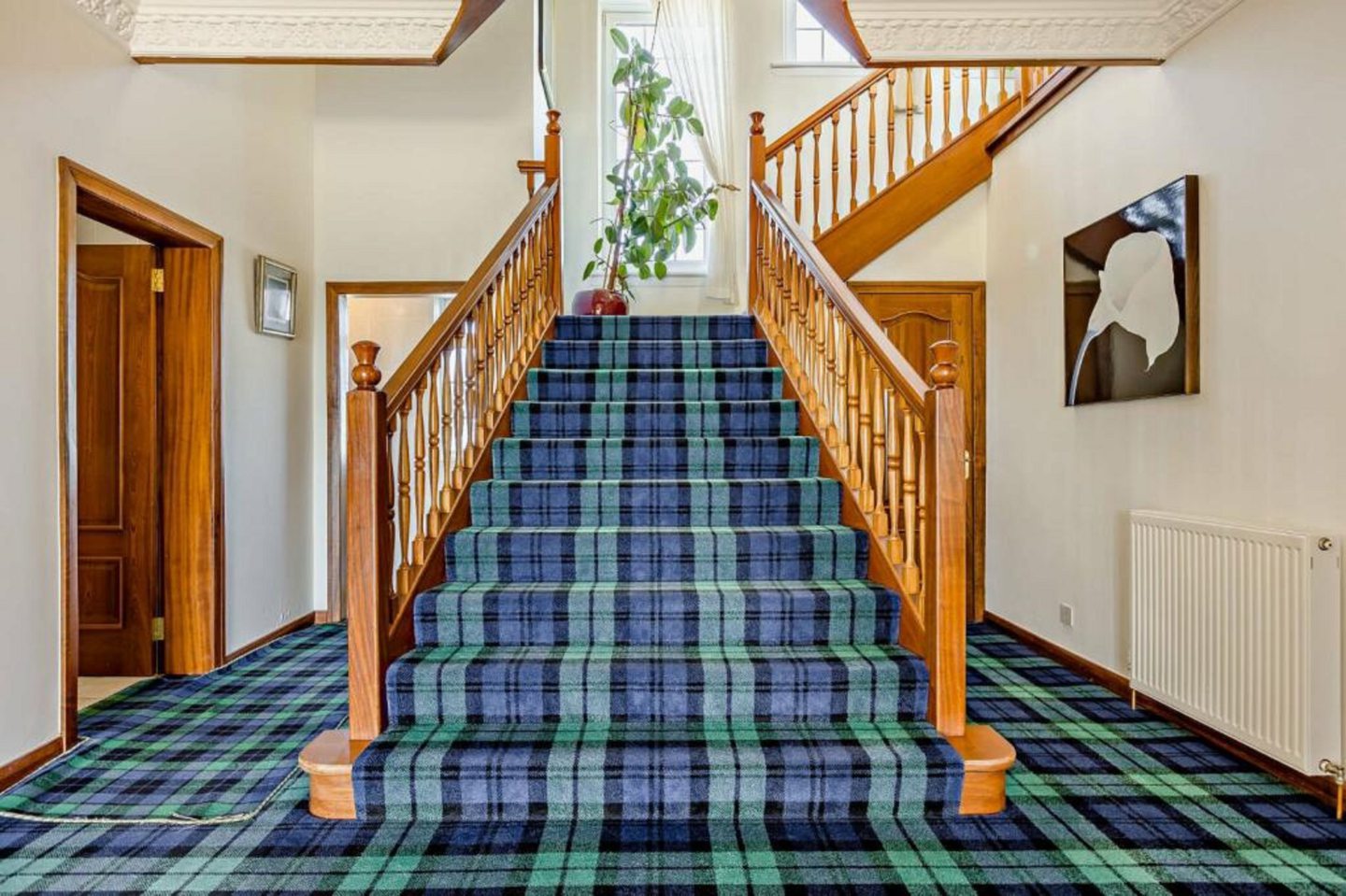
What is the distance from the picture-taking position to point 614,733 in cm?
227

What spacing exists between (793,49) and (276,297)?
3937 millimetres

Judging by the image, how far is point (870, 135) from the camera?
4.78 m

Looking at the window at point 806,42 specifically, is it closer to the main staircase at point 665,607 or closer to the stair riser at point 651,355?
the stair riser at point 651,355

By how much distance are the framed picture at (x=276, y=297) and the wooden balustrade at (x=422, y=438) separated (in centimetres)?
121

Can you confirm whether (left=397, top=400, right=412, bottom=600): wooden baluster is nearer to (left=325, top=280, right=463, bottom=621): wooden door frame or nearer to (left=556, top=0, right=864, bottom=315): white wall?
(left=325, top=280, right=463, bottom=621): wooden door frame

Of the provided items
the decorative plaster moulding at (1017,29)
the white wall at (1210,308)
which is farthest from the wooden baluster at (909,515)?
the decorative plaster moulding at (1017,29)

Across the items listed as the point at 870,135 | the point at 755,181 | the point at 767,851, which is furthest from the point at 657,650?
the point at 870,135

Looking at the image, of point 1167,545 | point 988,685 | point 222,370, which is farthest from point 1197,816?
point 222,370

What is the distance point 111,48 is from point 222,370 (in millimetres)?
1299

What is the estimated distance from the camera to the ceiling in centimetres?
292

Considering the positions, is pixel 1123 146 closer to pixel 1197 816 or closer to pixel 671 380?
pixel 671 380

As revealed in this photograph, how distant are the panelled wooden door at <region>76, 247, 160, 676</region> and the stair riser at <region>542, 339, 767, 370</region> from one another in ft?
5.79

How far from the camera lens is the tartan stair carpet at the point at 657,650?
2.14 m

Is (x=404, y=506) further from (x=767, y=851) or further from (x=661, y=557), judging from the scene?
(x=767, y=851)
